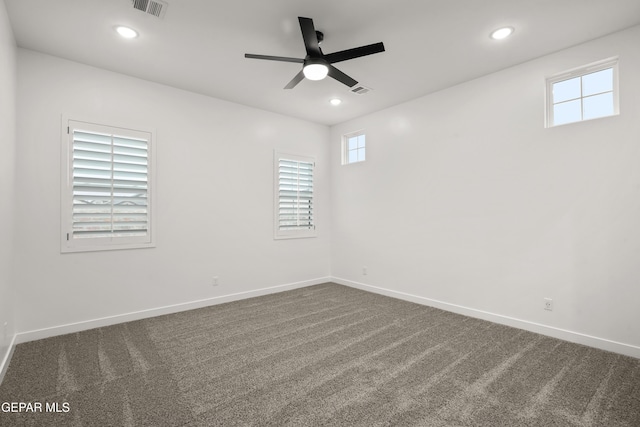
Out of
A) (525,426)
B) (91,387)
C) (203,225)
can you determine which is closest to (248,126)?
(203,225)

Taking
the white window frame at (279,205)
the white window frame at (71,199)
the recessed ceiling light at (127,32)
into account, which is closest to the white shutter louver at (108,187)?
the white window frame at (71,199)

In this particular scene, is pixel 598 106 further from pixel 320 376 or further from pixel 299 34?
pixel 320 376

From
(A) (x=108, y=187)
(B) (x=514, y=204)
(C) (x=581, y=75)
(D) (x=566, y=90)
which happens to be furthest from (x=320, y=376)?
(C) (x=581, y=75)

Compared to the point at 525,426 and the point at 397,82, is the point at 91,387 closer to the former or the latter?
the point at 525,426

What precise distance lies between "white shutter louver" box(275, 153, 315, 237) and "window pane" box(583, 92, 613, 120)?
3.76m

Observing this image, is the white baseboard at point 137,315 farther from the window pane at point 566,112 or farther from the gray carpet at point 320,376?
the window pane at point 566,112

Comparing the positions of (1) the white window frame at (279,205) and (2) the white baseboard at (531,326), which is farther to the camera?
(1) the white window frame at (279,205)

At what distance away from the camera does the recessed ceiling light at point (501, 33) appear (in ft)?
9.18

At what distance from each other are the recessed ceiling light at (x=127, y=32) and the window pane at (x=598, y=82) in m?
4.40

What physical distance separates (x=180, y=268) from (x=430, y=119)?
3958 millimetres

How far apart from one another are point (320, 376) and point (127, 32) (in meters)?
3.46

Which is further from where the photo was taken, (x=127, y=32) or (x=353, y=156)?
(x=353, y=156)

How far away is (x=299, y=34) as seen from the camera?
2895 mm

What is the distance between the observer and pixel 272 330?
11.1 feet
